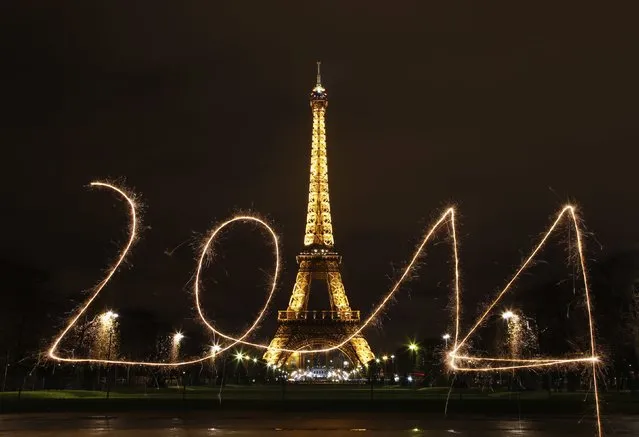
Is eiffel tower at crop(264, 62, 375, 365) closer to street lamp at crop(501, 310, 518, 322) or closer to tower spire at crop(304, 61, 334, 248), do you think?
tower spire at crop(304, 61, 334, 248)

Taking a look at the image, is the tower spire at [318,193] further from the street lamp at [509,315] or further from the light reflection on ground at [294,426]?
the light reflection on ground at [294,426]

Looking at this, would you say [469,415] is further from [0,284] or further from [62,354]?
[62,354]

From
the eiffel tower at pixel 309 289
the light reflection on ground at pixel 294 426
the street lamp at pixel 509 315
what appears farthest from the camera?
the eiffel tower at pixel 309 289

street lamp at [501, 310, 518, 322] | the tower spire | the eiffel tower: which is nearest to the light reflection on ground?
street lamp at [501, 310, 518, 322]

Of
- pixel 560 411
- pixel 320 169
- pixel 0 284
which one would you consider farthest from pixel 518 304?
pixel 0 284

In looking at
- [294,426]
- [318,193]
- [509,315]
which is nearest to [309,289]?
[318,193]

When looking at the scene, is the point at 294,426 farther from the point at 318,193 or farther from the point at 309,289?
the point at 318,193

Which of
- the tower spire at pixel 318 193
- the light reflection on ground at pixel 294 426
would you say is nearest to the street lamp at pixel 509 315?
the light reflection on ground at pixel 294 426
